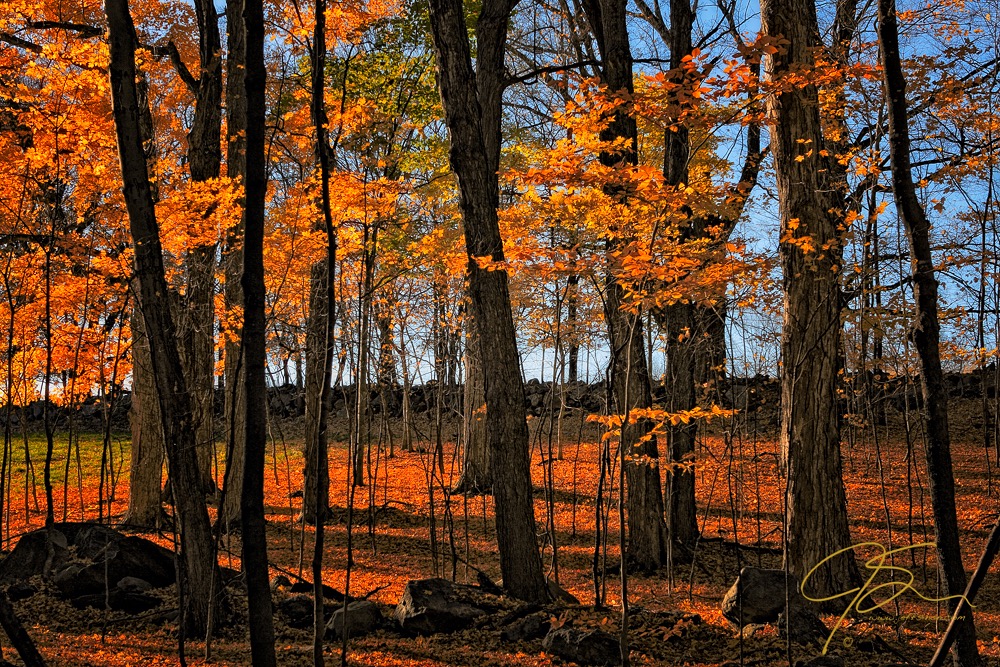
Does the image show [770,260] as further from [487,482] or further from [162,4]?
[162,4]

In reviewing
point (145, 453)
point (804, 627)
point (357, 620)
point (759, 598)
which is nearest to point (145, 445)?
point (145, 453)

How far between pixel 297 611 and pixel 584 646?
2.75m

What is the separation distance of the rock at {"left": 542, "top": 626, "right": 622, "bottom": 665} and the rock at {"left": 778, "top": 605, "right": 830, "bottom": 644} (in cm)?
139

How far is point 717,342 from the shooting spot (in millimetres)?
12141

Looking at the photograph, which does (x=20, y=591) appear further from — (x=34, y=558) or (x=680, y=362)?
(x=680, y=362)

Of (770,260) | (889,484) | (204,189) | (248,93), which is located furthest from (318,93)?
(889,484)

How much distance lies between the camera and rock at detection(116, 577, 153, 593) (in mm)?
7055

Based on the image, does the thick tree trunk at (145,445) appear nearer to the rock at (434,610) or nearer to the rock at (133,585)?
the rock at (133,585)

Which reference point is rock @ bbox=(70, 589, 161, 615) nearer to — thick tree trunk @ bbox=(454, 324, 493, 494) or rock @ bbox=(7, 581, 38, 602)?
rock @ bbox=(7, 581, 38, 602)

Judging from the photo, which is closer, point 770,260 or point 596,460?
point 770,260

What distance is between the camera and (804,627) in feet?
19.7

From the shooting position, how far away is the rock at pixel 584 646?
5.53 metres

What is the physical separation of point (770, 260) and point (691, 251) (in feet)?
3.06

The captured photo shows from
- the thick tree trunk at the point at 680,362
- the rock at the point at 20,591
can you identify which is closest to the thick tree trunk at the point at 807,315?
the thick tree trunk at the point at 680,362
